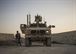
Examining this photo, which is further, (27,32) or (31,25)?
(31,25)

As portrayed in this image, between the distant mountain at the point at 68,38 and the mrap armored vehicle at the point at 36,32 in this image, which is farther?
the distant mountain at the point at 68,38

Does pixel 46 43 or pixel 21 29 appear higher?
pixel 21 29

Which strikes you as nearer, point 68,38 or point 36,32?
point 36,32

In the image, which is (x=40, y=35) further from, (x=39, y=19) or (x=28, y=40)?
(x=39, y=19)

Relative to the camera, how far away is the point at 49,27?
18.6m

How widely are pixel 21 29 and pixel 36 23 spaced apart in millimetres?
1619

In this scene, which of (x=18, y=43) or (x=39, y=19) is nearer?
(x=18, y=43)

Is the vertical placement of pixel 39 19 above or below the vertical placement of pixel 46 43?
above

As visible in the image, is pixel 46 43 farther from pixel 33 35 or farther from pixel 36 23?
pixel 36 23

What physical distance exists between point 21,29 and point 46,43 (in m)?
2.64

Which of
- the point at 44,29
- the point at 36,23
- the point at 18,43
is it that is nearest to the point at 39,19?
the point at 36,23

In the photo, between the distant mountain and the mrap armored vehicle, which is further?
the distant mountain

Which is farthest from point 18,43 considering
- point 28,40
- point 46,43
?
point 46,43

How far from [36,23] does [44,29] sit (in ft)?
5.11
